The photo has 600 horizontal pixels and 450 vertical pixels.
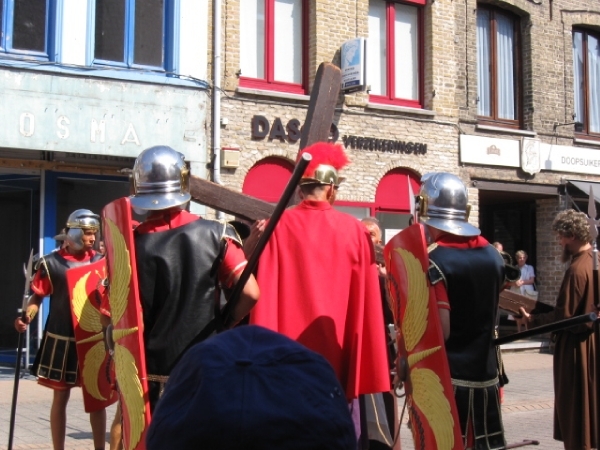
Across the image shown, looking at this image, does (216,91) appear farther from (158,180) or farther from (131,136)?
(158,180)

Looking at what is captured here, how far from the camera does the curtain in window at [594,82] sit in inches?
735

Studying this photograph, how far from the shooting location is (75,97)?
12.6m

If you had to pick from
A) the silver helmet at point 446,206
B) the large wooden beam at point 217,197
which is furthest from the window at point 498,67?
the silver helmet at point 446,206

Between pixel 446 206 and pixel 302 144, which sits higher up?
pixel 302 144

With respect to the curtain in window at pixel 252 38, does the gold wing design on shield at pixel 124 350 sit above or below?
below

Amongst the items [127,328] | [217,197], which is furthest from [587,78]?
[127,328]

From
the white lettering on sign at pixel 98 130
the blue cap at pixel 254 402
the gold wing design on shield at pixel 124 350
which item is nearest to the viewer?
the blue cap at pixel 254 402

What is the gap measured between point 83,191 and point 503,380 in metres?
9.37

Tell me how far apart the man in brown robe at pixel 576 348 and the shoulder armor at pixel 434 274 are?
1.84m

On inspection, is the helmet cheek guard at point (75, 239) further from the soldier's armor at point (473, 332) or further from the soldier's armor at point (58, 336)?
the soldier's armor at point (473, 332)

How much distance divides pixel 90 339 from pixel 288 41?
983 centimetres

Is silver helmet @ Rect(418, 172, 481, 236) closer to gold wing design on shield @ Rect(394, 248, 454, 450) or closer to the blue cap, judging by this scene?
gold wing design on shield @ Rect(394, 248, 454, 450)

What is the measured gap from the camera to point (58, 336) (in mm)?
6402

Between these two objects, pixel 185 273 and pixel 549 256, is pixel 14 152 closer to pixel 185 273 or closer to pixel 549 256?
pixel 185 273
